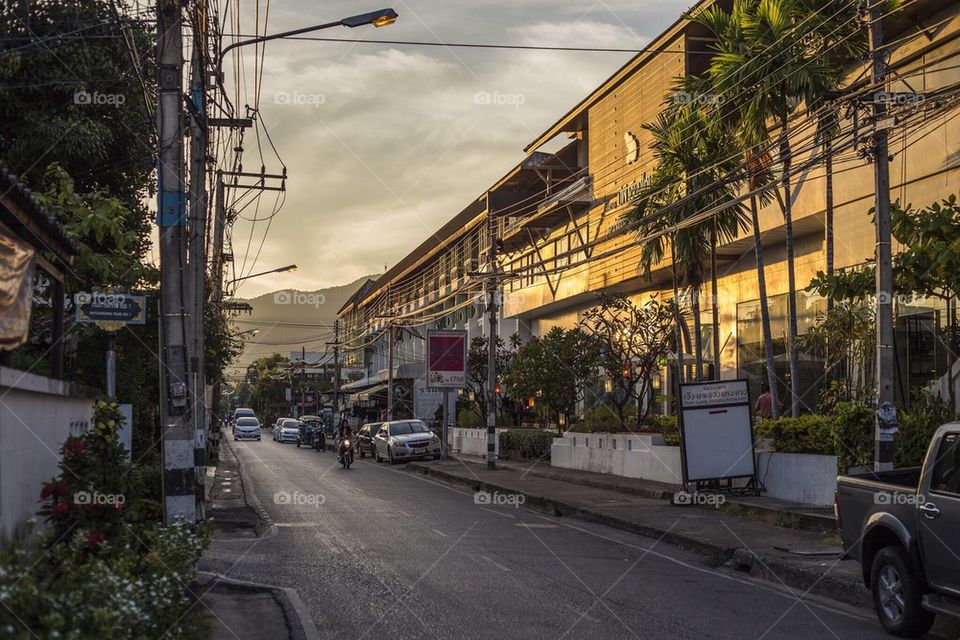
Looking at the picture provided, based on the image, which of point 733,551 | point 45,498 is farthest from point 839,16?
point 45,498

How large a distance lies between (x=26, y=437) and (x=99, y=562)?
256 centimetres

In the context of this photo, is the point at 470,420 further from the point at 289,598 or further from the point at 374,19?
the point at 289,598

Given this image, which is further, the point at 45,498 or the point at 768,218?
the point at 768,218

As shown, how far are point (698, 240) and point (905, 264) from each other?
1287 centimetres

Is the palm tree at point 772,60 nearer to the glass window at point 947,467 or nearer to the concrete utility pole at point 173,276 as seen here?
the glass window at point 947,467

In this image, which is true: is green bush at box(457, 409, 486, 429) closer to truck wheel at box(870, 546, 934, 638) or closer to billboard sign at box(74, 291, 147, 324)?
billboard sign at box(74, 291, 147, 324)

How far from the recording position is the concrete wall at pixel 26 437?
780 cm

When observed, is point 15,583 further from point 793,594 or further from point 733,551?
point 733,551

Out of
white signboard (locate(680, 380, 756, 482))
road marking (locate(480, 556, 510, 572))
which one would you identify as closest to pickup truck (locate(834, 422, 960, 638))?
road marking (locate(480, 556, 510, 572))

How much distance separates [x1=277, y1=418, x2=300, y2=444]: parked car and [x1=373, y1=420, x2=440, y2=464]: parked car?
3582cm

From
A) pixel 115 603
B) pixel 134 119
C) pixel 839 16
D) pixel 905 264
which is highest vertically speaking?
pixel 839 16

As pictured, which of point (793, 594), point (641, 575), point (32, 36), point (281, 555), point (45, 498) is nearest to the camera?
point (45, 498)

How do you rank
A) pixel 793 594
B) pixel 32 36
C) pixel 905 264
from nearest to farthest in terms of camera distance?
pixel 793 594 < pixel 905 264 < pixel 32 36

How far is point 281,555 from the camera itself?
49.6 feet
